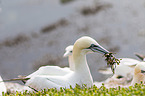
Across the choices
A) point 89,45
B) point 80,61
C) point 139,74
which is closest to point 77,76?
point 80,61

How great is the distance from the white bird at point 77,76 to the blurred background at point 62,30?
3.64m

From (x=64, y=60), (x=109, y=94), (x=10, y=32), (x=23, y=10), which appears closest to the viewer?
(x=109, y=94)

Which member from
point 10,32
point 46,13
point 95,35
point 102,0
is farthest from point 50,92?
point 102,0

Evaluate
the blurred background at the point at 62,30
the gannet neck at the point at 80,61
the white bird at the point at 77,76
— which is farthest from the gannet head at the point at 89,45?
the blurred background at the point at 62,30

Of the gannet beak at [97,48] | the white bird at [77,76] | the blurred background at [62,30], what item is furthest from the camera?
the blurred background at [62,30]

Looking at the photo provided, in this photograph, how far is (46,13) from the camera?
15094 millimetres

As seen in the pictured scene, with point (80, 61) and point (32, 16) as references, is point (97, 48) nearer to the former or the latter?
point (80, 61)

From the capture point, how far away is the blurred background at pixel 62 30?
10.6m

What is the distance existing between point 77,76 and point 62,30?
29.4 ft

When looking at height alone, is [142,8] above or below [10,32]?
above

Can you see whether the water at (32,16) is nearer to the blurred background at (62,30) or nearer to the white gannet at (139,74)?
the blurred background at (62,30)

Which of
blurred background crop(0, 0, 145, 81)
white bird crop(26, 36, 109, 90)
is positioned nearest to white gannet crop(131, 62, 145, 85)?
white bird crop(26, 36, 109, 90)

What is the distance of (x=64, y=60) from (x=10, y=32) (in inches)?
173

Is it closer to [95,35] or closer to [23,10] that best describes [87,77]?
[95,35]
